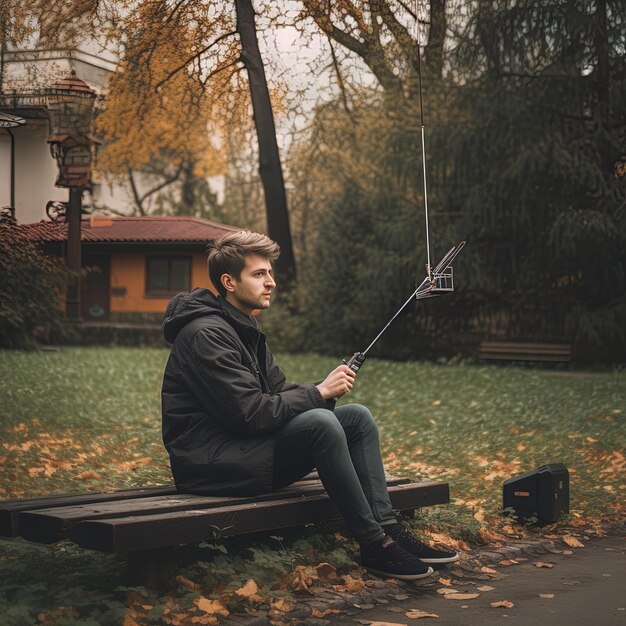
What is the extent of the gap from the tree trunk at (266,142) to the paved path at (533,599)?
797cm

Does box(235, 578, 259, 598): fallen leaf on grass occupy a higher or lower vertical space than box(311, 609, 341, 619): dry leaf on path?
higher

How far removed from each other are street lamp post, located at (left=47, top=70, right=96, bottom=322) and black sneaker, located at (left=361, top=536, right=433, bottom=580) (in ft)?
16.0

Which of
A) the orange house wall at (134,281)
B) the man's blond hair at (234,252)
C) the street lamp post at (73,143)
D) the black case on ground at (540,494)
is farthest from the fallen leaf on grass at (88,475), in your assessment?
the orange house wall at (134,281)

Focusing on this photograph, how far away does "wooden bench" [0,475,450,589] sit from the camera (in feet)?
13.6

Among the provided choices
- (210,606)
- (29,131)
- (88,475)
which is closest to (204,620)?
(210,606)

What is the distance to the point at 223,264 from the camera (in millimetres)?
5020

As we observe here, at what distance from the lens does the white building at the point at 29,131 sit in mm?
7883

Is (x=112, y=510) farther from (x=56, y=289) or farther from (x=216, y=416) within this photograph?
(x=56, y=289)


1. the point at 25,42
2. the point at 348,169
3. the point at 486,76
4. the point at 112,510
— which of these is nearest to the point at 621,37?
the point at 486,76

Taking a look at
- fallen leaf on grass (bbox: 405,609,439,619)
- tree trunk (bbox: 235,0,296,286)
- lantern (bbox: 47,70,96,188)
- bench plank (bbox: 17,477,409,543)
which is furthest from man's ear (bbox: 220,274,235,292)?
tree trunk (bbox: 235,0,296,286)

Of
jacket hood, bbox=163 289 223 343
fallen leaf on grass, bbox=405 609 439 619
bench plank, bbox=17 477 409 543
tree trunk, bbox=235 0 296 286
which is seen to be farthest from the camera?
tree trunk, bbox=235 0 296 286

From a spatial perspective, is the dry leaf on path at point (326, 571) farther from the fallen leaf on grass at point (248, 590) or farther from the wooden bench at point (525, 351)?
the wooden bench at point (525, 351)

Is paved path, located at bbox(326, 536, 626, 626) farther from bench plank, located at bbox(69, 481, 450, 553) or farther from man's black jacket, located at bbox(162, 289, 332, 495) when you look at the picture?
man's black jacket, located at bbox(162, 289, 332, 495)

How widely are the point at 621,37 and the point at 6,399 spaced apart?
34.1ft
